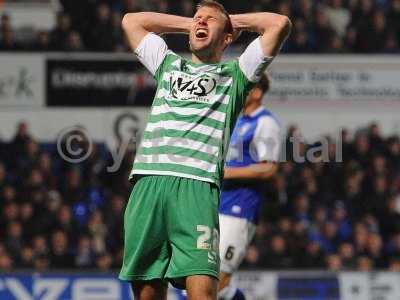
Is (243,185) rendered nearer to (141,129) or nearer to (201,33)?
(201,33)

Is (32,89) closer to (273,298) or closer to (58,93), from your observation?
(58,93)

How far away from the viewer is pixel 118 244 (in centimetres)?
1460

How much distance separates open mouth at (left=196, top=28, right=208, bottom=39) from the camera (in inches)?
242

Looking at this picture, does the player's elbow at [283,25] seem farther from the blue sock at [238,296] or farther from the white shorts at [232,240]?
the blue sock at [238,296]

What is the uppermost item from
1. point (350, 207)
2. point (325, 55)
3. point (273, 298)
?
point (325, 55)

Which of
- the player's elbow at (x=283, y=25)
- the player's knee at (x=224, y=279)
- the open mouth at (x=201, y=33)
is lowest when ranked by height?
the player's knee at (x=224, y=279)

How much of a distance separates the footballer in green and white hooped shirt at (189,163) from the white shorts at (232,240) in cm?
280

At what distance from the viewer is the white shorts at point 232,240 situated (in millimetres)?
8812

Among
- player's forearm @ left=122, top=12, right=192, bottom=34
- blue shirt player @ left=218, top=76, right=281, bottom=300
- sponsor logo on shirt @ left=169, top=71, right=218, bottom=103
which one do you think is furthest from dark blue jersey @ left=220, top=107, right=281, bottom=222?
sponsor logo on shirt @ left=169, top=71, right=218, bottom=103

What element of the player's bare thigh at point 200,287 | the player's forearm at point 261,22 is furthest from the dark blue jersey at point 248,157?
the player's bare thigh at point 200,287

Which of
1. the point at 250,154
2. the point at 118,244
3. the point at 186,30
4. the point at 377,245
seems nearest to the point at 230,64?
the point at 186,30

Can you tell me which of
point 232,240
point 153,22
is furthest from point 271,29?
point 232,240

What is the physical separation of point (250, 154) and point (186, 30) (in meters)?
2.64

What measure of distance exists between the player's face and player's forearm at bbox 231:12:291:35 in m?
0.16
